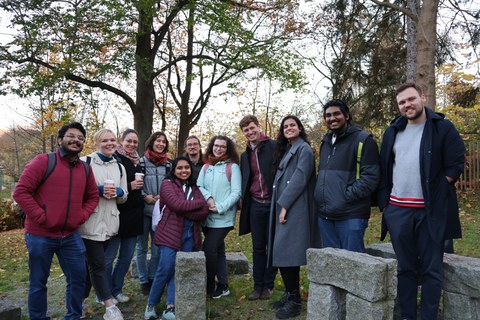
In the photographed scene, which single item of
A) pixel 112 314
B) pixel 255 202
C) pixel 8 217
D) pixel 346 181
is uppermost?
pixel 346 181

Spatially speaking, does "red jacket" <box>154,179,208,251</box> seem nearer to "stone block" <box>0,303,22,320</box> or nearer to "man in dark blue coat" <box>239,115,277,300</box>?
"man in dark blue coat" <box>239,115,277,300</box>

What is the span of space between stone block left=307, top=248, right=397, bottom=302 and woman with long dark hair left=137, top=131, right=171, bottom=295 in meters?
2.12

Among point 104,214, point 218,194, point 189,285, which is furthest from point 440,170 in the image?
point 104,214

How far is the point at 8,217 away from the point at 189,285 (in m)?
13.2

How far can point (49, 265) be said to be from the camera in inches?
140

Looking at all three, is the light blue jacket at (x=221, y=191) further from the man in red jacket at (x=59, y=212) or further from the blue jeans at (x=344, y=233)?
the man in red jacket at (x=59, y=212)

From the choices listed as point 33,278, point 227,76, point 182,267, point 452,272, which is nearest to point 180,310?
point 182,267

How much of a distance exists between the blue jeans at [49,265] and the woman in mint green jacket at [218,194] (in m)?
1.36

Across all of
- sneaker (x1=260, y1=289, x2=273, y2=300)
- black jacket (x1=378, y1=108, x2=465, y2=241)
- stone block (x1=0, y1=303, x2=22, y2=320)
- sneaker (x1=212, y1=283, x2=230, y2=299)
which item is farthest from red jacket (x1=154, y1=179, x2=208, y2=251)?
black jacket (x1=378, y1=108, x2=465, y2=241)

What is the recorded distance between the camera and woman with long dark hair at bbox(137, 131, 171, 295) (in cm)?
453

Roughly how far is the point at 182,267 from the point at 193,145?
1813 millimetres

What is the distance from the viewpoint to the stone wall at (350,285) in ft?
9.31

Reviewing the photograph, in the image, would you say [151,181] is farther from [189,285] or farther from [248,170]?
[189,285]

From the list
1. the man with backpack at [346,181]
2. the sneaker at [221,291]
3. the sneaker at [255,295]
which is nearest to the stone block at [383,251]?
the man with backpack at [346,181]
